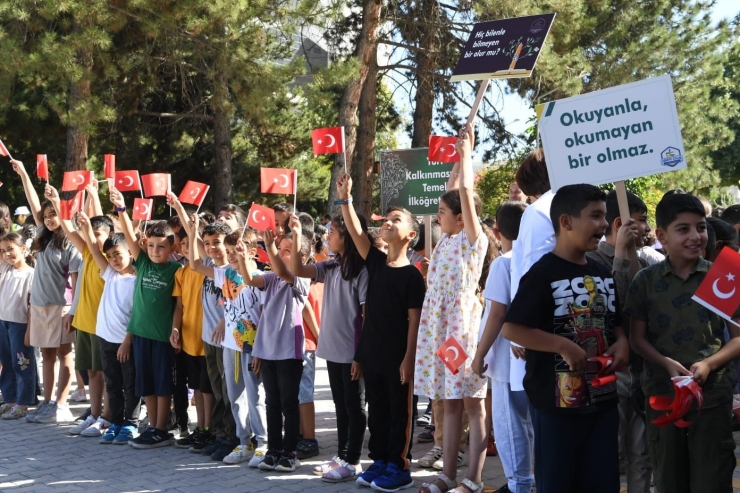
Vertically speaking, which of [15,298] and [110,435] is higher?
[15,298]

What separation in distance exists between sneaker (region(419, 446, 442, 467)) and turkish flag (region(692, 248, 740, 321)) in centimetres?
315

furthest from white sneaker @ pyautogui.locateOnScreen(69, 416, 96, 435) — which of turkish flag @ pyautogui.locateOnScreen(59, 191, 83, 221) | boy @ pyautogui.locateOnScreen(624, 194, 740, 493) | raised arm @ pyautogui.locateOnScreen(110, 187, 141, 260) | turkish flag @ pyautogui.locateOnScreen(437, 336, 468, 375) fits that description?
boy @ pyautogui.locateOnScreen(624, 194, 740, 493)

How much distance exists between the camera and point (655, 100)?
4535 mm

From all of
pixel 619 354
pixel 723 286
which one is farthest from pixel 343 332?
pixel 723 286

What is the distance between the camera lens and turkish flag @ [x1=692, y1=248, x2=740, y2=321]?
370 cm

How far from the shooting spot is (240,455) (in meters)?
6.74

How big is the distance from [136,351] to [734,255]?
16.9 feet

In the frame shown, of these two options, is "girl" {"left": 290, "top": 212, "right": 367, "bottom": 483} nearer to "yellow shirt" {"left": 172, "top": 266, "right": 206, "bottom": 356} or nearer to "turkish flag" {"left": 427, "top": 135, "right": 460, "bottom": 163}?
"yellow shirt" {"left": 172, "top": 266, "right": 206, "bottom": 356}

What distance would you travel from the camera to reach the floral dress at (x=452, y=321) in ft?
18.4

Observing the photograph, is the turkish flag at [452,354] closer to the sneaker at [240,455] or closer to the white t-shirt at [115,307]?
the sneaker at [240,455]

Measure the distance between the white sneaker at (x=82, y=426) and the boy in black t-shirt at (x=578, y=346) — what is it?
521 centimetres

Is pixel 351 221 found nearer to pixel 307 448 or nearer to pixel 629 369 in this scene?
pixel 307 448

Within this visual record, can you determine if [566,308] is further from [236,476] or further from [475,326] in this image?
[236,476]

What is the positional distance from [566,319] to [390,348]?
2.19m
